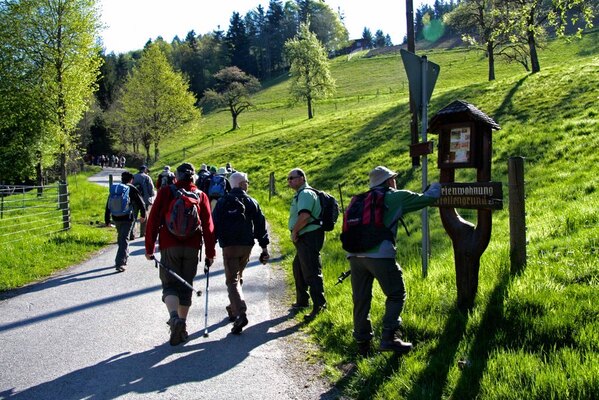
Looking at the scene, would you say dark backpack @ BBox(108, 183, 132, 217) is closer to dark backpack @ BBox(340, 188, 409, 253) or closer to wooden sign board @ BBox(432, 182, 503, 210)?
dark backpack @ BBox(340, 188, 409, 253)

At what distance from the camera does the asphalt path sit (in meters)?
4.49

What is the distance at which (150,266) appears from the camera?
10156 millimetres

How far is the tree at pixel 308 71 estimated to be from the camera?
57062mm

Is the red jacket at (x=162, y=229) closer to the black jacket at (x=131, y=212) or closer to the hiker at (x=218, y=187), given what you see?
the black jacket at (x=131, y=212)

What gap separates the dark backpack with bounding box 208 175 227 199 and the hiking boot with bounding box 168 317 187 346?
229 inches

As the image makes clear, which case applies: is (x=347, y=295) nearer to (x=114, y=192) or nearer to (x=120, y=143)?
(x=114, y=192)

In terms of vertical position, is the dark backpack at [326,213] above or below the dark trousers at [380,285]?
above

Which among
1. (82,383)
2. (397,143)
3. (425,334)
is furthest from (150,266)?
(397,143)

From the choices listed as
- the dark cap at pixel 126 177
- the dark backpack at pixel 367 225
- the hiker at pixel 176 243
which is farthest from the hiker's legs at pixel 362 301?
the dark cap at pixel 126 177

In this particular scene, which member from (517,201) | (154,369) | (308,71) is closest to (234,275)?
(154,369)

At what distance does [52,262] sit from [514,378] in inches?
367

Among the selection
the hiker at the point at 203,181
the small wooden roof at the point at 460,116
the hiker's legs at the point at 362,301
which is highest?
the small wooden roof at the point at 460,116

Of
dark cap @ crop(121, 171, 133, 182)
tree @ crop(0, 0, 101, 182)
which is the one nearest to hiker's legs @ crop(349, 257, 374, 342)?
dark cap @ crop(121, 171, 133, 182)

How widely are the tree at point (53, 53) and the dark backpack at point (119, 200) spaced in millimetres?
13190
